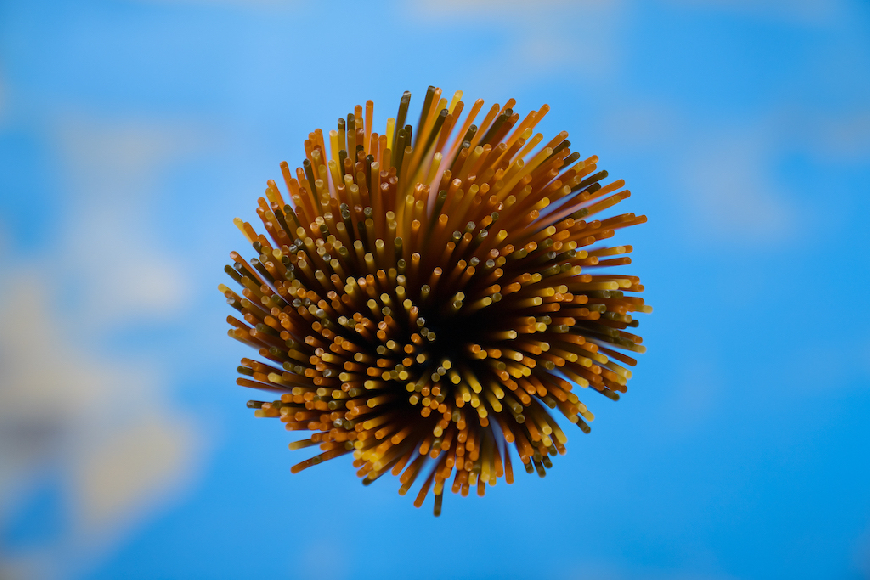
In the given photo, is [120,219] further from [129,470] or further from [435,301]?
[435,301]

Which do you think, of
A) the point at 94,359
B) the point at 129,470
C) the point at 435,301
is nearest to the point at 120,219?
the point at 94,359

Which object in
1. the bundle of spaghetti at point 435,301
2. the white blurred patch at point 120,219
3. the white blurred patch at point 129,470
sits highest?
the white blurred patch at point 120,219

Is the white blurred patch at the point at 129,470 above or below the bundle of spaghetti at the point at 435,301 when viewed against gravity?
above

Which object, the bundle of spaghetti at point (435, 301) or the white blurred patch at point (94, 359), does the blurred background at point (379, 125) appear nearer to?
the white blurred patch at point (94, 359)

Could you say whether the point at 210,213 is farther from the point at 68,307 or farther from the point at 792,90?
the point at 792,90

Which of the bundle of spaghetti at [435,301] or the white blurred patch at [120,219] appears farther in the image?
the white blurred patch at [120,219]

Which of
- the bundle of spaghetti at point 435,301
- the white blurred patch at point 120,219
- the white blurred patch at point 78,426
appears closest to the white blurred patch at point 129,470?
the white blurred patch at point 78,426
